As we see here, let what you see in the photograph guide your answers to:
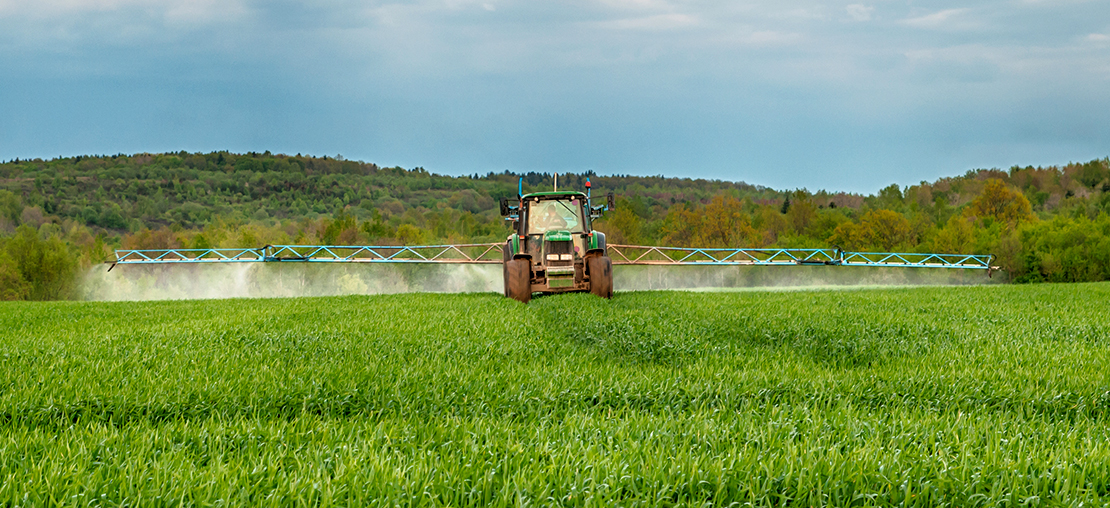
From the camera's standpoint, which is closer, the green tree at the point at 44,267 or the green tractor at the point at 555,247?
the green tractor at the point at 555,247

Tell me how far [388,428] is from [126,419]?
94.2 inches

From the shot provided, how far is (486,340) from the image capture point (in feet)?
30.1

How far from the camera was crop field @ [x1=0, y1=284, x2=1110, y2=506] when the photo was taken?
3.22 metres

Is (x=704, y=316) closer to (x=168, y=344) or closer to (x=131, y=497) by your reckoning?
(x=168, y=344)

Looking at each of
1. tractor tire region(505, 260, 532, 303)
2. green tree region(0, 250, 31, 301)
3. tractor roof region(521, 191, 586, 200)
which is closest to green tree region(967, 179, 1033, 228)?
tractor roof region(521, 191, 586, 200)

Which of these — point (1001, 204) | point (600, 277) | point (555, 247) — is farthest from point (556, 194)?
point (1001, 204)

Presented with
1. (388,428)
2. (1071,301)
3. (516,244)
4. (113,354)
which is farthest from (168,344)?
(1071,301)

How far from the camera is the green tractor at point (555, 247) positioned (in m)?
17.3

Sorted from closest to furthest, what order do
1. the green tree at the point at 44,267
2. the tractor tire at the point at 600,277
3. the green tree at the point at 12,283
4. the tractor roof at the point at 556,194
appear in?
1. the tractor tire at the point at 600,277
2. the tractor roof at the point at 556,194
3. the green tree at the point at 12,283
4. the green tree at the point at 44,267

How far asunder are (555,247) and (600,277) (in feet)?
4.54

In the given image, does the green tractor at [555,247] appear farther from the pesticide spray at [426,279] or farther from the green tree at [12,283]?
the green tree at [12,283]

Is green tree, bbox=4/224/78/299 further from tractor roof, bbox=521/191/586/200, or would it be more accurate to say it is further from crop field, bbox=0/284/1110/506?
crop field, bbox=0/284/1110/506

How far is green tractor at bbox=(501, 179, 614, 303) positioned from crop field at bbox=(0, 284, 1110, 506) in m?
5.52

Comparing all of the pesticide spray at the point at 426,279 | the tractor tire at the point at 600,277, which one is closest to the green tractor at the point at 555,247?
the tractor tire at the point at 600,277
